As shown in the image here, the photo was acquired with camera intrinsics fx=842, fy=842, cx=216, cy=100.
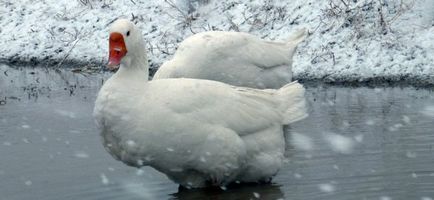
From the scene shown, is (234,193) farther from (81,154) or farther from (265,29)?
(265,29)

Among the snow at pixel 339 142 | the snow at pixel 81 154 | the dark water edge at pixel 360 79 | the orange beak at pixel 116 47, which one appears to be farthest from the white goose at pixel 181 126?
the dark water edge at pixel 360 79

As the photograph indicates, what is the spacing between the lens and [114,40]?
691 centimetres

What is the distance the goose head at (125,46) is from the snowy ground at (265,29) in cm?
644

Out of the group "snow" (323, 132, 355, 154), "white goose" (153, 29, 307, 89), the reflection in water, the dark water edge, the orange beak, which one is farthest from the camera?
→ the dark water edge

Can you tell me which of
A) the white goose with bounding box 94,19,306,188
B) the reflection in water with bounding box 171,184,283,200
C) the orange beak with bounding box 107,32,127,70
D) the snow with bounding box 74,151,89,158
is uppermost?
the orange beak with bounding box 107,32,127,70

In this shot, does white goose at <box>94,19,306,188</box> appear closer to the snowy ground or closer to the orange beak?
the orange beak

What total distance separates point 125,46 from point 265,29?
892 cm

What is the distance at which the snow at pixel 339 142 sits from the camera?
28.3 feet

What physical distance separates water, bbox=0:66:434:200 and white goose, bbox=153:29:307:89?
2.48 ft

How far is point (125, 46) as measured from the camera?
700 centimetres

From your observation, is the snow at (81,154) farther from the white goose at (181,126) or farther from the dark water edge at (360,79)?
the dark water edge at (360,79)

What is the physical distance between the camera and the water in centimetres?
738

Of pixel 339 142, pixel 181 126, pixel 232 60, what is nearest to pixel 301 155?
pixel 339 142

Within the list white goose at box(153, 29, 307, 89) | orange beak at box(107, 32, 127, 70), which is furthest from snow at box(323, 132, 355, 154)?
orange beak at box(107, 32, 127, 70)
